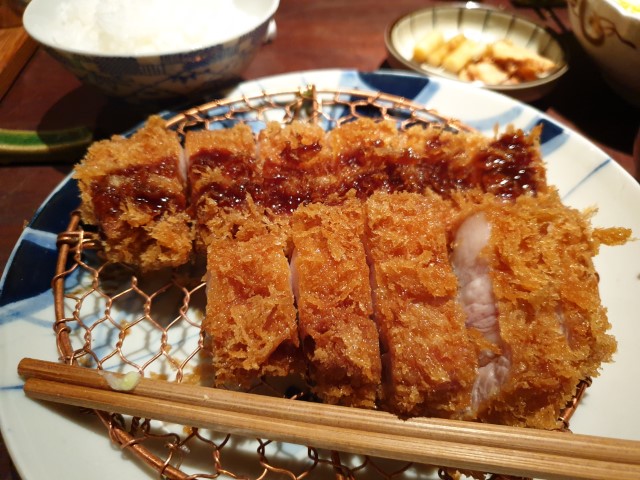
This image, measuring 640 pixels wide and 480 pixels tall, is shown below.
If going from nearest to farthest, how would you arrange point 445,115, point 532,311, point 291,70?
1. point 532,311
2. point 445,115
3. point 291,70

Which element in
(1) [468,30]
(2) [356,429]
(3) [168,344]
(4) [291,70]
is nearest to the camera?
(2) [356,429]

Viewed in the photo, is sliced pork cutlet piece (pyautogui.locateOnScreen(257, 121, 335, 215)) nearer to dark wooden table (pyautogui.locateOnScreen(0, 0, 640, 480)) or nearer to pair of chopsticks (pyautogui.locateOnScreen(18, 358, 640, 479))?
pair of chopsticks (pyautogui.locateOnScreen(18, 358, 640, 479))

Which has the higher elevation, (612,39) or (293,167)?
(612,39)

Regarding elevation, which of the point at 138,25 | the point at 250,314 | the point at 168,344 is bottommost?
the point at 168,344

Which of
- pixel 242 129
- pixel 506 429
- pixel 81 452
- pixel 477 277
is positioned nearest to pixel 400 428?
pixel 506 429

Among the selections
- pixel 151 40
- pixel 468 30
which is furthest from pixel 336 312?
pixel 468 30

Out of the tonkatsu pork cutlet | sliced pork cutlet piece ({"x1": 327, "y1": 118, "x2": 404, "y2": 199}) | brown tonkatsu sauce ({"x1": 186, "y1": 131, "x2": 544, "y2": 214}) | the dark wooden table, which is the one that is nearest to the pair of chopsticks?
the tonkatsu pork cutlet

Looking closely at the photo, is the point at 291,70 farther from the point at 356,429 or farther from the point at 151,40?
the point at 356,429
